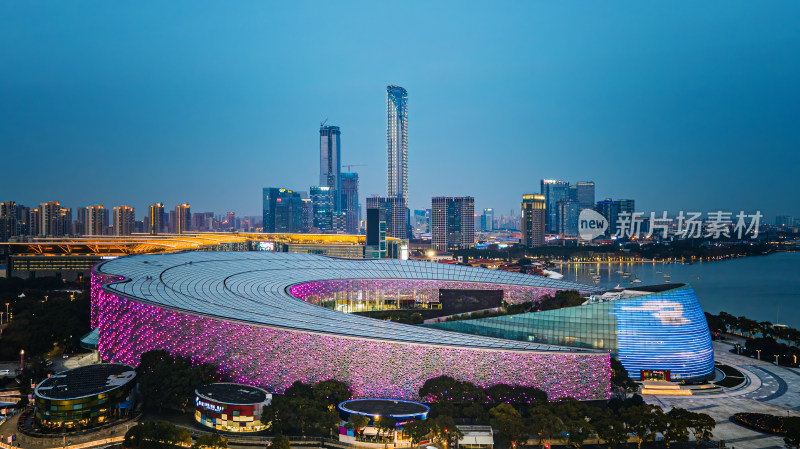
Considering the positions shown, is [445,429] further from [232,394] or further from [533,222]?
[533,222]

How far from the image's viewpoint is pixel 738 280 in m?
89.4

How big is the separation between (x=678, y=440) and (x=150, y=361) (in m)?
23.8

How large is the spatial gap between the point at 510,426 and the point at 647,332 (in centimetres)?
1243

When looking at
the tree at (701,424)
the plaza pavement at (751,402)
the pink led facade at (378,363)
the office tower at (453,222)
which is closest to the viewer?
the tree at (701,424)

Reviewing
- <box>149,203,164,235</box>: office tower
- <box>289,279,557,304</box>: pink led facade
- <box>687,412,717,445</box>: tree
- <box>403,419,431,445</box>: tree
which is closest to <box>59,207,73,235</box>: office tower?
<box>149,203,164,235</box>: office tower

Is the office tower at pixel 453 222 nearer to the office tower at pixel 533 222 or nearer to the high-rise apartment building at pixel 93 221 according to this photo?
the office tower at pixel 533 222

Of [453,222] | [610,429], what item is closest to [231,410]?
[610,429]

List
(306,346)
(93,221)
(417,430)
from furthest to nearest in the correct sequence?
(93,221), (306,346), (417,430)

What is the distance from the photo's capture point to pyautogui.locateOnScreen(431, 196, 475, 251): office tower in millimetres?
186250

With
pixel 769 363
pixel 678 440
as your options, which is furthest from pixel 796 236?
pixel 678 440

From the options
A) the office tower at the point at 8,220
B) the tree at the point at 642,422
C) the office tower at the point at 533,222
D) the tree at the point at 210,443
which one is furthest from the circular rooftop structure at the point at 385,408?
the office tower at the point at 533,222

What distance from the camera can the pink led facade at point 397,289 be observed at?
43.1 metres

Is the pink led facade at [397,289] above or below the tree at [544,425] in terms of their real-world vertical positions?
above

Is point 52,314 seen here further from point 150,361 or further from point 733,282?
point 733,282
